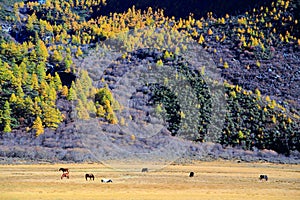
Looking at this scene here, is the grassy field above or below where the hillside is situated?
below

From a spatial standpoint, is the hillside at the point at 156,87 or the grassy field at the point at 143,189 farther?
the hillside at the point at 156,87

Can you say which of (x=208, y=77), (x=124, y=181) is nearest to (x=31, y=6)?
(x=208, y=77)

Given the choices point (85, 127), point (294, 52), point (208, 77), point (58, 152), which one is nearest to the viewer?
point (58, 152)

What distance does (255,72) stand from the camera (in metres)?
116

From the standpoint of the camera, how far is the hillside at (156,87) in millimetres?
82750

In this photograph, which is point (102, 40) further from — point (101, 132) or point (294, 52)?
point (101, 132)

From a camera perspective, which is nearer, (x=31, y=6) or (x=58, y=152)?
(x=58, y=152)

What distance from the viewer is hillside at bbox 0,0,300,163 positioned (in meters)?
82.8

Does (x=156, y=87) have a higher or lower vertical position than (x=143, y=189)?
higher

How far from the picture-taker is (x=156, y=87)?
101 m

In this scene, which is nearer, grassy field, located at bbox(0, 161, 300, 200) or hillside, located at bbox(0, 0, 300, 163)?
grassy field, located at bbox(0, 161, 300, 200)

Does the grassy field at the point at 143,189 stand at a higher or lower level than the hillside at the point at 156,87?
lower

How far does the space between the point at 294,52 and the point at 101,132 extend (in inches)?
2471

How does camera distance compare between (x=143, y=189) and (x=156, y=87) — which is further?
(x=156, y=87)
